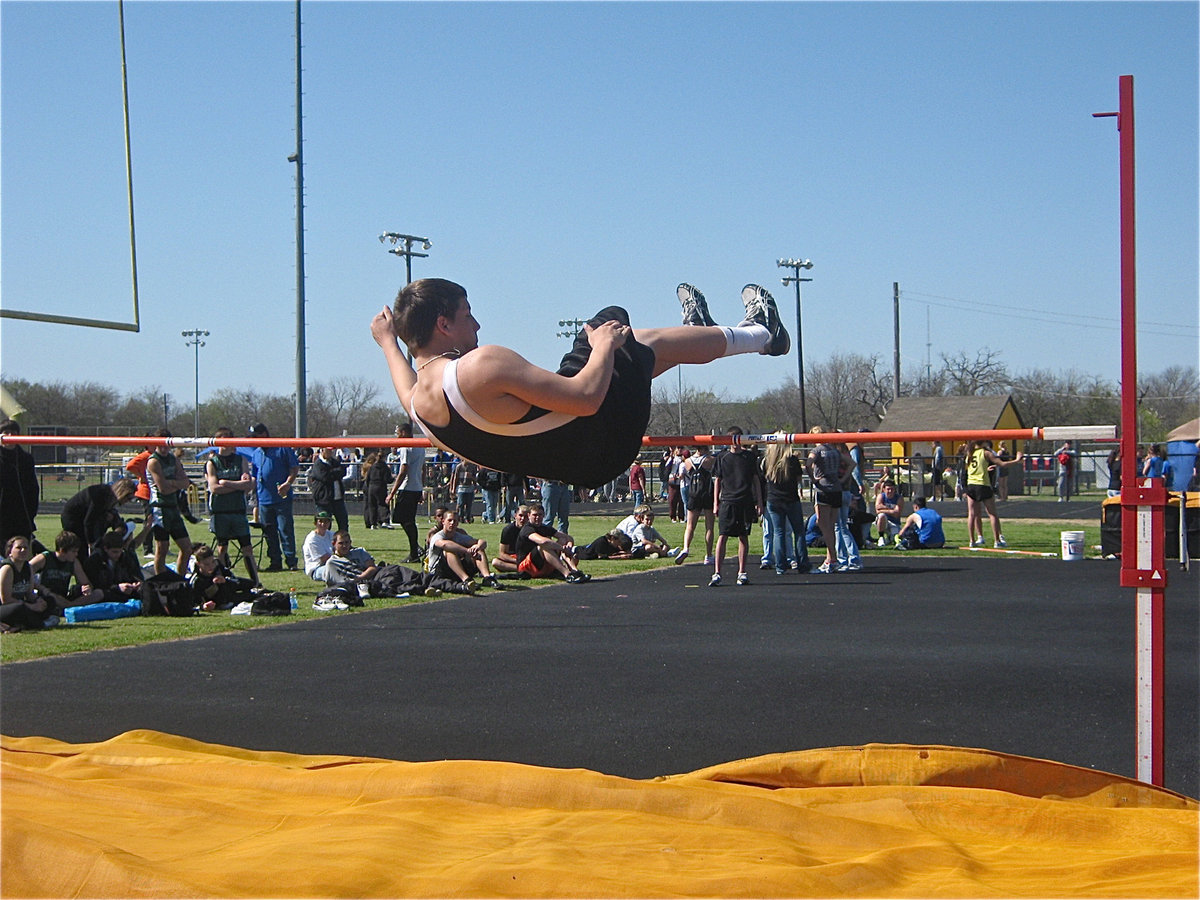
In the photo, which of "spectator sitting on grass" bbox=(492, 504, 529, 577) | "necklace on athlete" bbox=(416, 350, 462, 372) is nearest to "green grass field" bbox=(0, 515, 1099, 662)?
"spectator sitting on grass" bbox=(492, 504, 529, 577)

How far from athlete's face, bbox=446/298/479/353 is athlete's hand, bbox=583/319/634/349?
374 millimetres

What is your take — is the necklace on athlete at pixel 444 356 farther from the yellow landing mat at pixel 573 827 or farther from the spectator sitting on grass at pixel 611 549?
the spectator sitting on grass at pixel 611 549

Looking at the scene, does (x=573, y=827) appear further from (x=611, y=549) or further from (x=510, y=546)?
(x=611, y=549)

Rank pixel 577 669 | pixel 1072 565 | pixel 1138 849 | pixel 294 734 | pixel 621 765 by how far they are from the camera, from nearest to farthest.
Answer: pixel 1138 849 < pixel 621 765 < pixel 294 734 < pixel 577 669 < pixel 1072 565

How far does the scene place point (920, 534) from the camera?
1570 centimetres

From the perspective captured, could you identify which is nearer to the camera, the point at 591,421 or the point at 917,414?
the point at 591,421

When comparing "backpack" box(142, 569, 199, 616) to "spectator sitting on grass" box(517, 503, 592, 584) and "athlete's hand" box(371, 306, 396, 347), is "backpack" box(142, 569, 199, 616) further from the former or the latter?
"athlete's hand" box(371, 306, 396, 347)

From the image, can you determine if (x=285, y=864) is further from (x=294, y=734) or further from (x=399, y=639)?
(x=399, y=639)

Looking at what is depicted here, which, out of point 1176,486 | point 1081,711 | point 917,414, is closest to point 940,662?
point 1081,711

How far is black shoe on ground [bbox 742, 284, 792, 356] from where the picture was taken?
4.54m

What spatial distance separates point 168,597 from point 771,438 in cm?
647

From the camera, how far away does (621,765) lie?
15.8ft

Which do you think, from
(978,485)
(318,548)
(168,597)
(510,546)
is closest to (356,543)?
(510,546)

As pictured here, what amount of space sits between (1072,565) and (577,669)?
26.6ft
